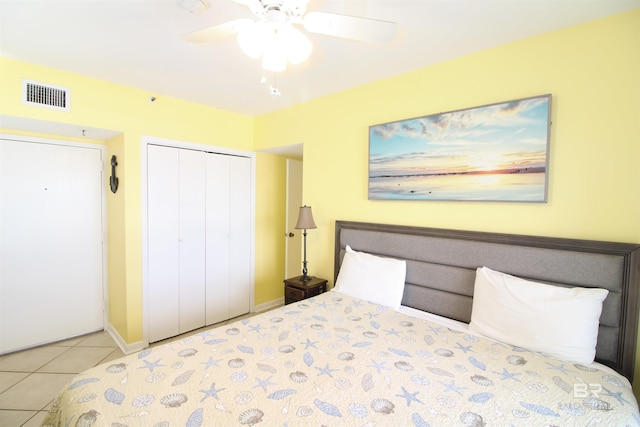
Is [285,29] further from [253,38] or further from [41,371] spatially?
[41,371]

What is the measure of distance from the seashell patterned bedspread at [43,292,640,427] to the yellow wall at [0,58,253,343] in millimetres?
1625

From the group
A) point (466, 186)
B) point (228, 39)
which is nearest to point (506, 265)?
point (466, 186)

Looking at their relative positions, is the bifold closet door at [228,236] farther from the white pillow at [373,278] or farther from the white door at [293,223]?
the white pillow at [373,278]

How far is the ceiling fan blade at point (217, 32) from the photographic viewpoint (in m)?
1.25

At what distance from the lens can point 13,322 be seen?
2773 mm

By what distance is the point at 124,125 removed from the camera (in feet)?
9.04

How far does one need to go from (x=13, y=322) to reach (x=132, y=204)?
1.56 metres

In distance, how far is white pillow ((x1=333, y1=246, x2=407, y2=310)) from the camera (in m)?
2.25

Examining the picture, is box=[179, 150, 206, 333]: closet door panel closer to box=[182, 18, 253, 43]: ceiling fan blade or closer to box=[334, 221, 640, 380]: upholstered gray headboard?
box=[334, 221, 640, 380]: upholstered gray headboard

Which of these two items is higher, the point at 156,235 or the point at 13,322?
the point at 156,235

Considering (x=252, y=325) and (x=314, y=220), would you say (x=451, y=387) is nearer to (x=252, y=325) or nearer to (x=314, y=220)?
(x=252, y=325)

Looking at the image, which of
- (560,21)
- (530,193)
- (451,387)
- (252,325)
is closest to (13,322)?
(252,325)

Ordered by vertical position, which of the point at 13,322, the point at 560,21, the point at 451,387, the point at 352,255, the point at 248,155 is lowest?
the point at 13,322
